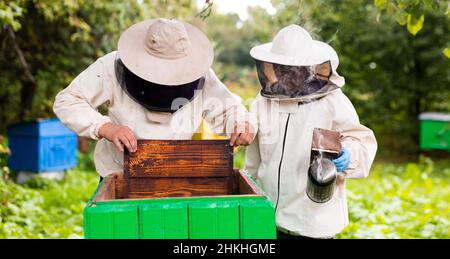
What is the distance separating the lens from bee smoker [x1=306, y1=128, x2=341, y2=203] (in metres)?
1.95

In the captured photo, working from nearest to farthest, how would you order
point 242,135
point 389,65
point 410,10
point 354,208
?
1. point 242,135
2. point 410,10
3. point 354,208
4. point 389,65

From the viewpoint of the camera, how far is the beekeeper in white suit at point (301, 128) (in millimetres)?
2166

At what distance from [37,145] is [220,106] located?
4.12m

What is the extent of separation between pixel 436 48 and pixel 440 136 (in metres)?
1.55

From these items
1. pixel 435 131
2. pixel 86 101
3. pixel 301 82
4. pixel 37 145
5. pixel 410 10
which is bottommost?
pixel 435 131

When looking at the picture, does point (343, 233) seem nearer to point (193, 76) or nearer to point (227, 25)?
point (193, 76)

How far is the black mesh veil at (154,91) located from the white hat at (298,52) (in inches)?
12.6

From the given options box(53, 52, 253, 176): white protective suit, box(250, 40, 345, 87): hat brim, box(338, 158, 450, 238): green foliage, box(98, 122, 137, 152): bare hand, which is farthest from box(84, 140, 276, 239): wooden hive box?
box(338, 158, 450, 238): green foliage

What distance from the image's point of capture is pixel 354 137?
2178 mm

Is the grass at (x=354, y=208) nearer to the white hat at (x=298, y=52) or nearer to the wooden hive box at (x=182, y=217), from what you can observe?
the white hat at (x=298, y=52)

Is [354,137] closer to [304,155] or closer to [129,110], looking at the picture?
[304,155]

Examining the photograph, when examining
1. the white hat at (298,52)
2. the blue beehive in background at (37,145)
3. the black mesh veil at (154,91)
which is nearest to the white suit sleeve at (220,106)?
the black mesh veil at (154,91)

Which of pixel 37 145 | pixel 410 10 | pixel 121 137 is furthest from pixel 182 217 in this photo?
pixel 37 145
